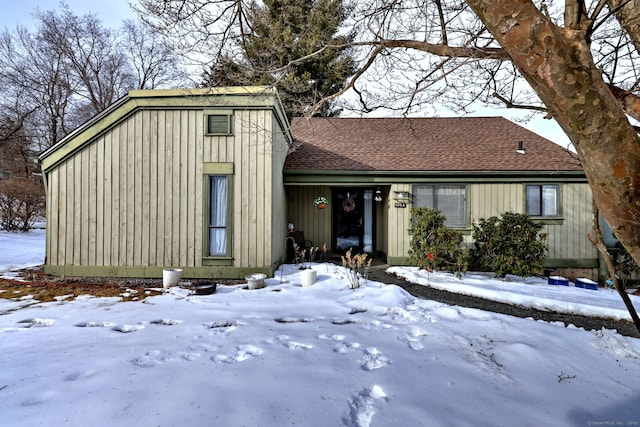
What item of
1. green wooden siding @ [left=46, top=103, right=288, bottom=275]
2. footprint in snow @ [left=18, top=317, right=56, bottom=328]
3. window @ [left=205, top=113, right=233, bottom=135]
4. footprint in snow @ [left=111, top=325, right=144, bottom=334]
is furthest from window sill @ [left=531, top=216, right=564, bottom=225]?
footprint in snow @ [left=18, top=317, right=56, bottom=328]

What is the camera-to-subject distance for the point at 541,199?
883cm

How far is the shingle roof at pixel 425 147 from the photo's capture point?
9.03m

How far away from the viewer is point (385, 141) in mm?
10719

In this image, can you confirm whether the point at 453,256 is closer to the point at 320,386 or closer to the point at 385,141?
the point at 385,141

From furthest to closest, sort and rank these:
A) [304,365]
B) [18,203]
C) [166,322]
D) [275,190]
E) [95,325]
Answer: [18,203]
[275,190]
[166,322]
[95,325]
[304,365]

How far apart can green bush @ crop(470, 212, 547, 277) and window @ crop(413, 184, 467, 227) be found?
3.87 ft

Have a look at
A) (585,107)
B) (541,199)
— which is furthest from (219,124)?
(541,199)

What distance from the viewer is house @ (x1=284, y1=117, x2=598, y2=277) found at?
28.5 feet

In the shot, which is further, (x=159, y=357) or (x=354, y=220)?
(x=354, y=220)

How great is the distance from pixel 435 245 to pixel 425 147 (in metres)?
3.98

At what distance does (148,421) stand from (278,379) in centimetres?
101

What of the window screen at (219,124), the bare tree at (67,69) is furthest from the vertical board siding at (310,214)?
→ the bare tree at (67,69)

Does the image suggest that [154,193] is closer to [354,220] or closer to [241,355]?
[241,355]

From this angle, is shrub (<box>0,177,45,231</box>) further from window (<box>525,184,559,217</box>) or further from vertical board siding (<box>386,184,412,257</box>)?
window (<box>525,184,559,217</box>)
